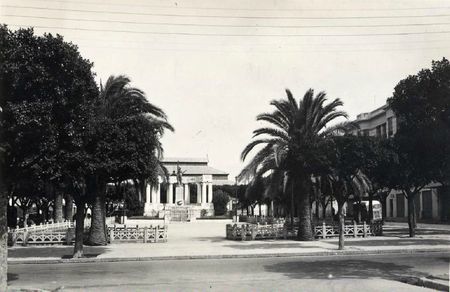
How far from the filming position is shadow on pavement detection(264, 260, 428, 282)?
42.4 ft

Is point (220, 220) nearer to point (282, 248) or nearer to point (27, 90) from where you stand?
point (282, 248)

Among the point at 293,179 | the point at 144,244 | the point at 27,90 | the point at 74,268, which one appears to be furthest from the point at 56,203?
the point at 27,90

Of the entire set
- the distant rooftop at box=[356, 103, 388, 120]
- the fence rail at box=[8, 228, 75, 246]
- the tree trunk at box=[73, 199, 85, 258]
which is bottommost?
the fence rail at box=[8, 228, 75, 246]

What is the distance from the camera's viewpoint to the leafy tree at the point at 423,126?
65.1 ft

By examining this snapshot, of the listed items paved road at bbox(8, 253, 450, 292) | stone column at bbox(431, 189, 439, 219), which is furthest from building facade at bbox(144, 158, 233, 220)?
paved road at bbox(8, 253, 450, 292)

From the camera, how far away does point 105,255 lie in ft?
63.8

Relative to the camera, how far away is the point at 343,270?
14.3 metres

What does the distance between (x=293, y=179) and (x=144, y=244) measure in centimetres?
867

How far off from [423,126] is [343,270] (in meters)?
11.5

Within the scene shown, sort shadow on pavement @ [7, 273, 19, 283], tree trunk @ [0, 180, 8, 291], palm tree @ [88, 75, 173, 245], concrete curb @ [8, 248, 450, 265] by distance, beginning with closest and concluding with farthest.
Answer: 1. tree trunk @ [0, 180, 8, 291]
2. shadow on pavement @ [7, 273, 19, 283]
3. concrete curb @ [8, 248, 450, 265]
4. palm tree @ [88, 75, 173, 245]

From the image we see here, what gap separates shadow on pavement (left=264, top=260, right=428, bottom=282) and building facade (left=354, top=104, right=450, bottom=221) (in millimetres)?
32109

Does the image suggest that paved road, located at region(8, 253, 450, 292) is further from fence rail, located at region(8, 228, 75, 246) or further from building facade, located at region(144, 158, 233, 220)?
building facade, located at region(144, 158, 233, 220)

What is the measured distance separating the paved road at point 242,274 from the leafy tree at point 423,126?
564 cm

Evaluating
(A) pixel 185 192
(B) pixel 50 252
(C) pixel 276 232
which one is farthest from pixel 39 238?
(A) pixel 185 192
